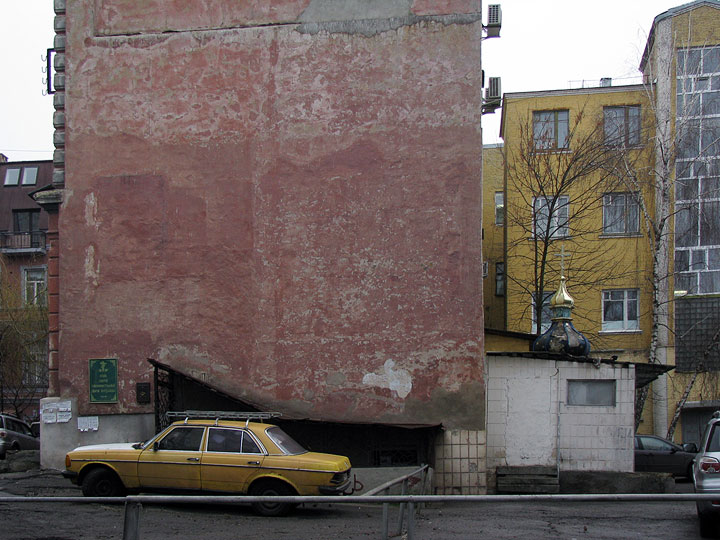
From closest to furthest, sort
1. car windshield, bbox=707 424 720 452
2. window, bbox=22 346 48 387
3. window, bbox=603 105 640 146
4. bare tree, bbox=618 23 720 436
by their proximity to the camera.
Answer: car windshield, bbox=707 424 720 452 < bare tree, bbox=618 23 720 436 < window, bbox=603 105 640 146 < window, bbox=22 346 48 387

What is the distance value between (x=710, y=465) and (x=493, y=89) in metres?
12.9

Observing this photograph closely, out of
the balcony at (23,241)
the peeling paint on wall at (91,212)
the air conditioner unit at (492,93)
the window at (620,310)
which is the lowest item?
the window at (620,310)

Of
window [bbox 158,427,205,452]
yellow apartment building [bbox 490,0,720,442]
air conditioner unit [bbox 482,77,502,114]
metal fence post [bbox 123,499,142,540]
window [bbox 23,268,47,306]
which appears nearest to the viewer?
metal fence post [bbox 123,499,142,540]

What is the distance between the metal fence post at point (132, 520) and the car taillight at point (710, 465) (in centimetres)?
706

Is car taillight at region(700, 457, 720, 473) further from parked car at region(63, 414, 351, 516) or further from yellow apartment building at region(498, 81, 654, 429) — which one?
yellow apartment building at region(498, 81, 654, 429)

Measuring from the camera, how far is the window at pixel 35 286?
35781mm

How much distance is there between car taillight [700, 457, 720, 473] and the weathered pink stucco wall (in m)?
6.53

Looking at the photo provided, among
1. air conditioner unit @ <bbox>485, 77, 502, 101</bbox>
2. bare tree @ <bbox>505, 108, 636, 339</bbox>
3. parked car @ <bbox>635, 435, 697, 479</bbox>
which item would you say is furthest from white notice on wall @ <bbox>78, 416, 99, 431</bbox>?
bare tree @ <bbox>505, 108, 636, 339</bbox>

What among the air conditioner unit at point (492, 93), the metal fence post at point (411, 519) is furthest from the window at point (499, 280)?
the metal fence post at point (411, 519)

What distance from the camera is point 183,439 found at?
39.1 feet

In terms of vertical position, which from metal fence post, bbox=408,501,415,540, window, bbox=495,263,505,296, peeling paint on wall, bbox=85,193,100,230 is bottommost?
metal fence post, bbox=408,501,415,540

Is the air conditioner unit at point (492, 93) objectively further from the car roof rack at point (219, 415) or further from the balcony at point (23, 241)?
the balcony at point (23, 241)

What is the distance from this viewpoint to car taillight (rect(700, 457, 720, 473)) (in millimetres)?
9672

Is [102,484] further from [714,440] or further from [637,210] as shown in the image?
[637,210]
